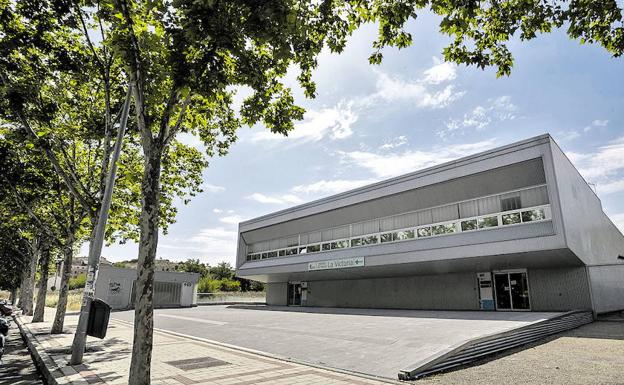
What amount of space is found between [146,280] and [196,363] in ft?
12.1

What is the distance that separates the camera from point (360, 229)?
25.1 meters

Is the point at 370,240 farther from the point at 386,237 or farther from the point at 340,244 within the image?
the point at 340,244

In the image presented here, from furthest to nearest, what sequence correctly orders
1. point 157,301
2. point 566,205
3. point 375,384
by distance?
point 157,301 → point 566,205 → point 375,384

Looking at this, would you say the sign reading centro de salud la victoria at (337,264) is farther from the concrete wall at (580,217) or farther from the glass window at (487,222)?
the concrete wall at (580,217)

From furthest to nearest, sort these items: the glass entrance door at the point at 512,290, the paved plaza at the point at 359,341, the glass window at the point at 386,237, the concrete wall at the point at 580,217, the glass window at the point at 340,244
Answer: the glass window at the point at 340,244
the glass window at the point at 386,237
the glass entrance door at the point at 512,290
the concrete wall at the point at 580,217
the paved plaza at the point at 359,341

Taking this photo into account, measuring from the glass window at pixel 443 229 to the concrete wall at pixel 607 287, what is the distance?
6.37 meters

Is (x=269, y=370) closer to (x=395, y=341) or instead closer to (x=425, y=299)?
(x=395, y=341)

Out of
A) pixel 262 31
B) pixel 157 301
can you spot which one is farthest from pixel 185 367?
pixel 157 301

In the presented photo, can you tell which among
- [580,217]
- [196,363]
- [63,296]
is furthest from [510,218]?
[63,296]

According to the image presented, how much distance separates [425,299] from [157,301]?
2615cm

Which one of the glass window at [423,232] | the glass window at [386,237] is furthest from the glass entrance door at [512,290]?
the glass window at [386,237]

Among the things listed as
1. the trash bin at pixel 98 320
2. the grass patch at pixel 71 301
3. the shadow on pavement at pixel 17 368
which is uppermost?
the trash bin at pixel 98 320

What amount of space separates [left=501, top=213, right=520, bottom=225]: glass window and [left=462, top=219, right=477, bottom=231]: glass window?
1.39 meters

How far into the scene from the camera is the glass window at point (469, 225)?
18.9 m
